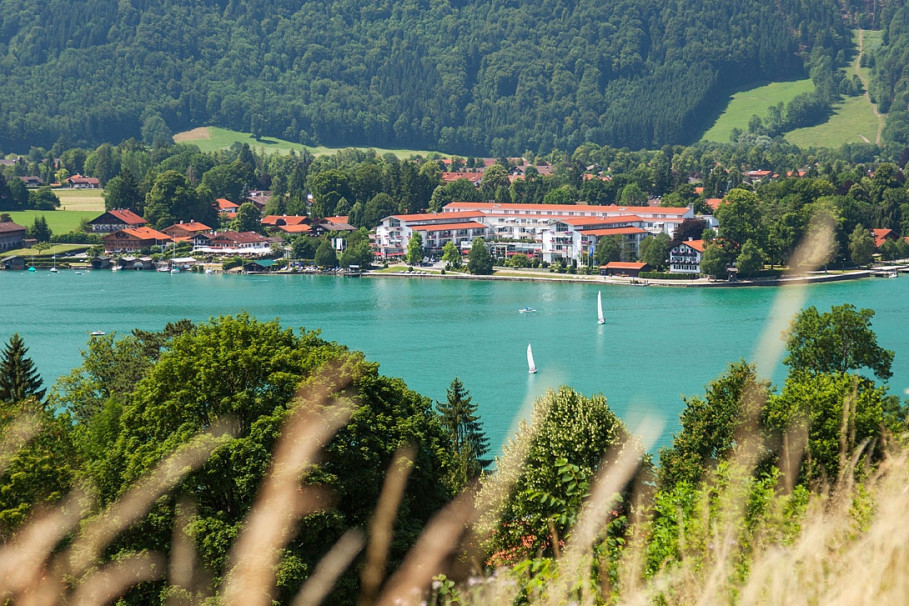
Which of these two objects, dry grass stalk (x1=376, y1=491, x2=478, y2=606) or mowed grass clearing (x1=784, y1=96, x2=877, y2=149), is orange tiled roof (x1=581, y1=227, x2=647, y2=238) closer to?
dry grass stalk (x1=376, y1=491, x2=478, y2=606)

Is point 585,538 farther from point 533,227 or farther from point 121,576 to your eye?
point 533,227

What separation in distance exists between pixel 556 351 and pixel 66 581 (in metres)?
10.6

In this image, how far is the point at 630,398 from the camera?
11.0 meters

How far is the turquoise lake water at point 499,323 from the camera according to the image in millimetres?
11844

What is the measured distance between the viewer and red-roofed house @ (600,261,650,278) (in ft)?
74.9

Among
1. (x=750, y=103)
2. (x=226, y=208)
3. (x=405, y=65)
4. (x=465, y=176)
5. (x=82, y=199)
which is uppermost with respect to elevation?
(x=405, y=65)

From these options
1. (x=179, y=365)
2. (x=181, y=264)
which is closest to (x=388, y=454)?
(x=179, y=365)

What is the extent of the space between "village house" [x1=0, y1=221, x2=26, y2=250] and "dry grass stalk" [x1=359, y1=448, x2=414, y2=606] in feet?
82.7

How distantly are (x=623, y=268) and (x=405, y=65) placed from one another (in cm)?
3865

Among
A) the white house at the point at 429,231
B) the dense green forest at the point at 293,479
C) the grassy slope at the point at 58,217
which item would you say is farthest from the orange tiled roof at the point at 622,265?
the dense green forest at the point at 293,479

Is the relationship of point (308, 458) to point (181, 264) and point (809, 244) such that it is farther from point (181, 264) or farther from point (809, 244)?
point (181, 264)

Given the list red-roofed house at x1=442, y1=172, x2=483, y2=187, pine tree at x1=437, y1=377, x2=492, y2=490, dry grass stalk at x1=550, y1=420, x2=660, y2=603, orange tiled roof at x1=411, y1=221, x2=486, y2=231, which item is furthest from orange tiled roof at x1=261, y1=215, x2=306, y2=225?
dry grass stalk at x1=550, y1=420, x2=660, y2=603

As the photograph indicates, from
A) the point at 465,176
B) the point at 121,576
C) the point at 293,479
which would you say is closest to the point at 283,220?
the point at 465,176

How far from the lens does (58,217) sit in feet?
103
